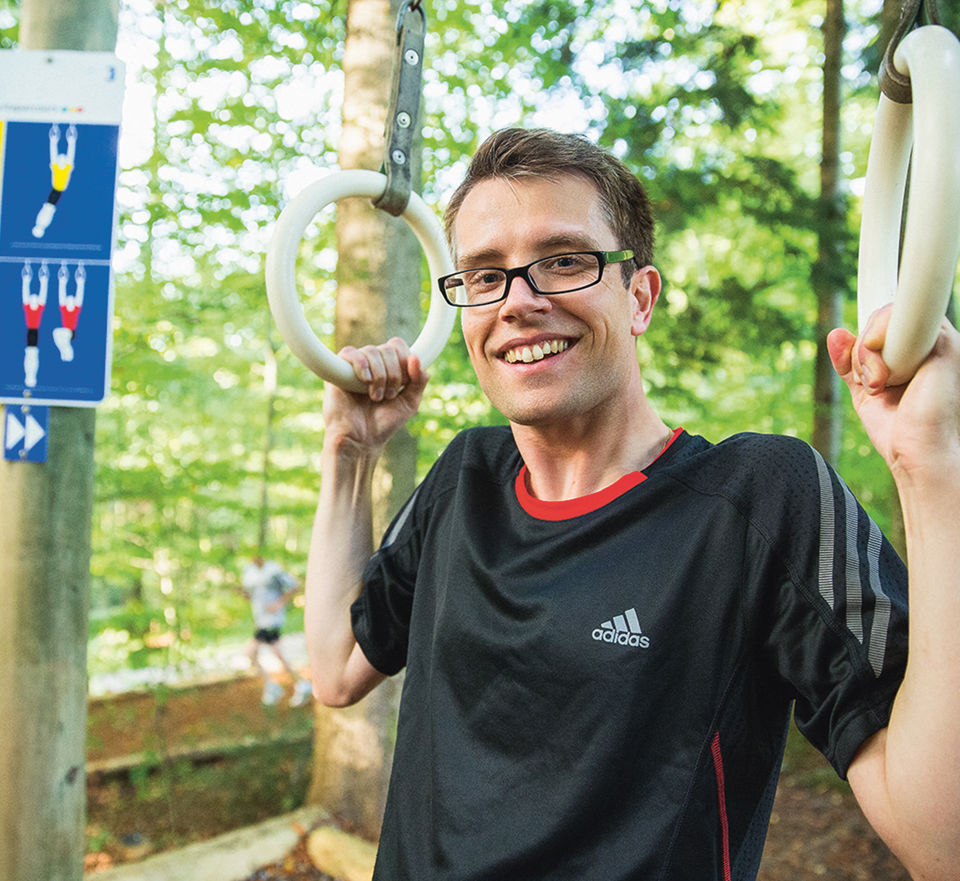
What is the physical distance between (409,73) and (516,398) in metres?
0.72

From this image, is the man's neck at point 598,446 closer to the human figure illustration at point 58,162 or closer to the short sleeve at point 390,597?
the short sleeve at point 390,597

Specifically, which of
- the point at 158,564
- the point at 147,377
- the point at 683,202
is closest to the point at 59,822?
the point at 147,377

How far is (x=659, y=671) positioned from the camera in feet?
3.91

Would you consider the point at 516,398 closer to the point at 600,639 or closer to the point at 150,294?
the point at 600,639

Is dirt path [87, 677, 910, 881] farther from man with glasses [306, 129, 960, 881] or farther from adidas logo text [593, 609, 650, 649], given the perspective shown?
adidas logo text [593, 609, 650, 649]

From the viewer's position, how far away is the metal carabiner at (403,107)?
164cm

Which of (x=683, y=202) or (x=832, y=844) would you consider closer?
(x=832, y=844)

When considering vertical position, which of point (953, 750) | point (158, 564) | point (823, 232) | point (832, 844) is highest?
point (823, 232)

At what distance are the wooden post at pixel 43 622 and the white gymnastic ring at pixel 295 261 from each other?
3.32 feet

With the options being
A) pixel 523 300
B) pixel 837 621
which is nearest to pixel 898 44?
pixel 523 300

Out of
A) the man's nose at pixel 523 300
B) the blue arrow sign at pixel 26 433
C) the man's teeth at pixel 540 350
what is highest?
the man's nose at pixel 523 300

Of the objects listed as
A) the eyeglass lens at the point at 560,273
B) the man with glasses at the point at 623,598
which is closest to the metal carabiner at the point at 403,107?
the man with glasses at the point at 623,598

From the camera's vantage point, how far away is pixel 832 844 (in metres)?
4.97

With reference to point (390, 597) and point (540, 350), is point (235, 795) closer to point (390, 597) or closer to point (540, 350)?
point (390, 597)
